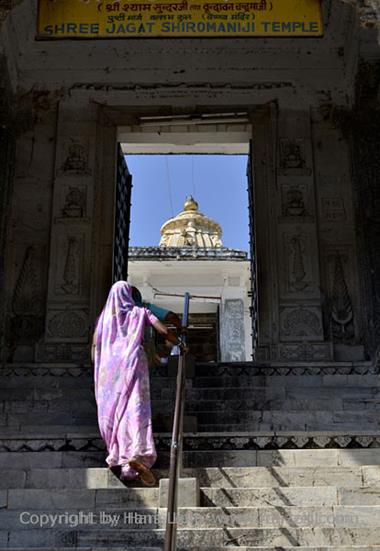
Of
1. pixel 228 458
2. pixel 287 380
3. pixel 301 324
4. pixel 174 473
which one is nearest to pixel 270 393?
pixel 287 380

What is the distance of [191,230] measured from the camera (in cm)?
1959

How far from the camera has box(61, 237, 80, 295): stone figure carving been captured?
9.45m

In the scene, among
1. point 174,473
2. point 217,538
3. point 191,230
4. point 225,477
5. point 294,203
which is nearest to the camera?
point 174,473

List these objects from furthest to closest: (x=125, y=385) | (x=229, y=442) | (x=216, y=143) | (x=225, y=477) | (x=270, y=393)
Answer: (x=216, y=143)
(x=270, y=393)
(x=229, y=442)
(x=125, y=385)
(x=225, y=477)

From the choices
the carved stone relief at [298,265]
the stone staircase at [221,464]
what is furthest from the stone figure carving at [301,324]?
the stone staircase at [221,464]

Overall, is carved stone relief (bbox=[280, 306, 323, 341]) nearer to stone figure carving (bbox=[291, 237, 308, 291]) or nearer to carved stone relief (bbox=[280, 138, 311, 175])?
stone figure carving (bbox=[291, 237, 308, 291])

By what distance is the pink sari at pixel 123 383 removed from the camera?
5230mm

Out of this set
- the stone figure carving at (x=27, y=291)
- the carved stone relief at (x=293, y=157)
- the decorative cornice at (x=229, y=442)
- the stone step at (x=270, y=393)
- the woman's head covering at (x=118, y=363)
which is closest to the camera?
the woman's head covering at (x=118, y=363)

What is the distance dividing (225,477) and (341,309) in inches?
175

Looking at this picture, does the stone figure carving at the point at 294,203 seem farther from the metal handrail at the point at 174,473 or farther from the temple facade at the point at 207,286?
the temple facade at the point at 207,286

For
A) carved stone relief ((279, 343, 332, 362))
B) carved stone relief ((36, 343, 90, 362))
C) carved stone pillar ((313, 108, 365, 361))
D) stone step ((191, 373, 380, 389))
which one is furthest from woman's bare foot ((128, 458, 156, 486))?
carved stone pillar ((313, 108, 365, 361))

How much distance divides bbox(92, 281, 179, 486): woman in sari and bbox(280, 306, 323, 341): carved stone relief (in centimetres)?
364

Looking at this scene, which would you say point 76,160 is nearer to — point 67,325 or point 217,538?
point 67,325

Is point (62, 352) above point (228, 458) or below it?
above
